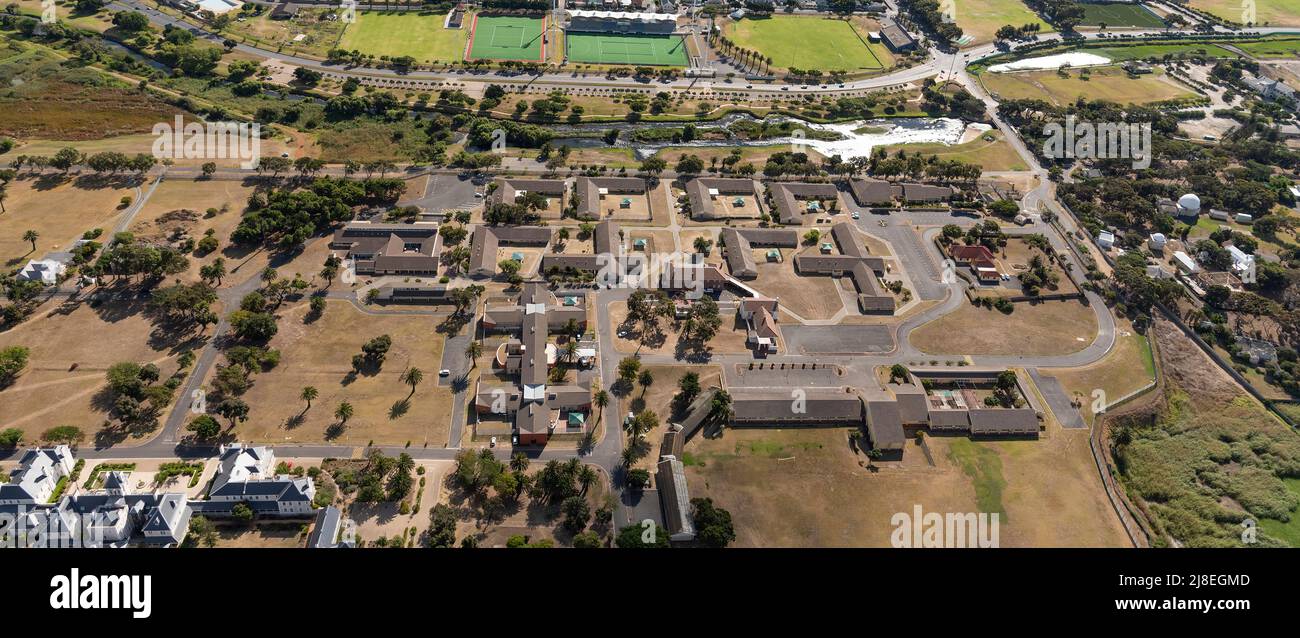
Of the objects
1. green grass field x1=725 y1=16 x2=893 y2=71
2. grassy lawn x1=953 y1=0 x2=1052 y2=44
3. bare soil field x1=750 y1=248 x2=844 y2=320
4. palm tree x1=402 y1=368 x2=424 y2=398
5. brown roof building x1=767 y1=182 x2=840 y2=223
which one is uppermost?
grassy lawn x1=953 y1=0 x2=1052 y2=44

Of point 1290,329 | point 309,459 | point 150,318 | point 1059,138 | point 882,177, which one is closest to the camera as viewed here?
point 309,459

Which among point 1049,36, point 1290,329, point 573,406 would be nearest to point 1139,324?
point 1290,329

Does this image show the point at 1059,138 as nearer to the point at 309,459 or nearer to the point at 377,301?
the point at 377,301

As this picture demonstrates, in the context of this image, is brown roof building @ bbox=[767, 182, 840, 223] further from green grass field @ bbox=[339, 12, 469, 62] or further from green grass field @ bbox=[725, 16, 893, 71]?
green grass field @ bbox=[339, 12, 469, 62]
